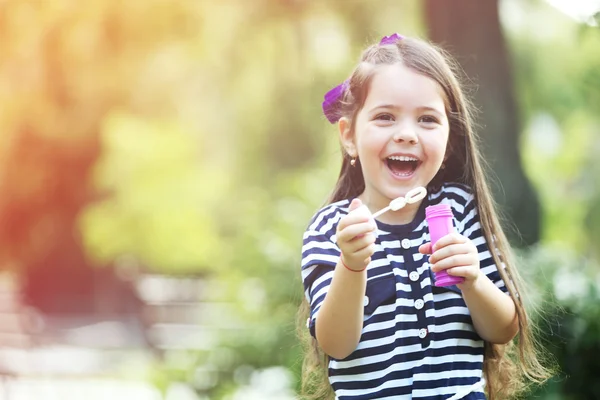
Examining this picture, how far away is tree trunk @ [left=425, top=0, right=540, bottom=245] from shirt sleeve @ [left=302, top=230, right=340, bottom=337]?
274 cm

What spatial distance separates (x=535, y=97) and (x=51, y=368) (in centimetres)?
643

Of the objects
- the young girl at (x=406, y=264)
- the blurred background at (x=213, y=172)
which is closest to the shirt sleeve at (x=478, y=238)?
the young girl at (x=406, y=264)

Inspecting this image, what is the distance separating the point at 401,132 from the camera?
6.46 feet

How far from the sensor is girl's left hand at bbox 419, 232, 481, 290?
182 centimetres

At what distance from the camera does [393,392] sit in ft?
6.38

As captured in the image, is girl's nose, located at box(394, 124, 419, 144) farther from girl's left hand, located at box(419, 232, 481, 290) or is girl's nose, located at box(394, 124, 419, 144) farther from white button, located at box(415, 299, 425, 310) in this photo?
white button, located at box(415, 299, 425, 310)

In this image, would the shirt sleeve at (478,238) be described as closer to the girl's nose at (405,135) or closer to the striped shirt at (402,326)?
the striped shirt at (402,326)

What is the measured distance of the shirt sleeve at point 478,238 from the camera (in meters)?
2.09

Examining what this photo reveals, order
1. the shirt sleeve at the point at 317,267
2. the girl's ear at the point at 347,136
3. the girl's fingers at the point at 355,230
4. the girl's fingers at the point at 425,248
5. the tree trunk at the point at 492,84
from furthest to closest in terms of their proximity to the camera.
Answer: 1. the tree trunk at the point at 492,84
2. the girl's ear at the point at 347,136
3. the shirt sleeve at the point at 317,267
4. the girl's fingers at the point at 425,248
5. the girl's fingers at the point at 355,230

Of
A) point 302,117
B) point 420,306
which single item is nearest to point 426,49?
point 420,306

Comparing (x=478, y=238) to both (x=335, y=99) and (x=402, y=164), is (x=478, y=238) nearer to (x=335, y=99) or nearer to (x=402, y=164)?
(x=402, y=164)

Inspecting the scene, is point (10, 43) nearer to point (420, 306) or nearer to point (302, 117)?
point (302, 117)

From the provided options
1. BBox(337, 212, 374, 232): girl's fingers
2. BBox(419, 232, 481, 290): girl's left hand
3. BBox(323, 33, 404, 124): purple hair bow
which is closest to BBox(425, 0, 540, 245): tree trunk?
BBox(323, 33, 404, 124): purple hair bow

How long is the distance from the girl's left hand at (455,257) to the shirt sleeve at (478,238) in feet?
0.81
